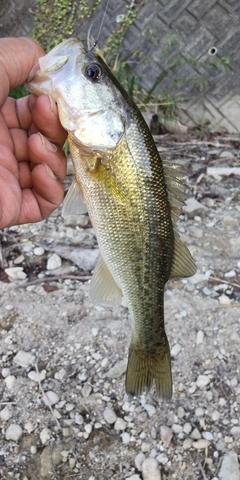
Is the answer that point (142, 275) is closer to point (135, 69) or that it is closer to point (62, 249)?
point (62, 249)

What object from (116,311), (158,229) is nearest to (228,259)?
(116,311)

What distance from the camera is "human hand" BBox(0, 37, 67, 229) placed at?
168cm

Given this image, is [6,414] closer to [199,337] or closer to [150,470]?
[150,470]

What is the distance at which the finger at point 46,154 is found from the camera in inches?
67.9

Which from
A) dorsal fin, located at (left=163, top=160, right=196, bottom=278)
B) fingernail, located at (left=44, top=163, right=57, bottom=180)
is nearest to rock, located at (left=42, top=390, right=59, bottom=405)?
dorsal fin, located at (left=163, top=160, right=196, bottom=278)

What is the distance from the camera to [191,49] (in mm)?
4262

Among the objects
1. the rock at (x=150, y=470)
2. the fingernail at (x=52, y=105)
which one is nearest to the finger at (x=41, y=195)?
the fingernail at (x=52, y=105)

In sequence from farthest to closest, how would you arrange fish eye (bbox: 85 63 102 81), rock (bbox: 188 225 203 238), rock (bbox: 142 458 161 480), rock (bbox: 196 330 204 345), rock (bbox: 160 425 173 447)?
rock (bbox: 188 225 203 238) < rock (bbox: 196 330 204 345) < rock (bbox: 160 425 173 447) < rock (bbox: 142 458 161 480) < fish eye (bbox: 85 63 102 81)

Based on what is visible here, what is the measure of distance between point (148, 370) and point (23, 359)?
81cm

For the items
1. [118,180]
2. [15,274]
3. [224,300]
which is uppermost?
[118,180]

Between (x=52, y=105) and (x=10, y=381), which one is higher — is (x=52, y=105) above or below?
above

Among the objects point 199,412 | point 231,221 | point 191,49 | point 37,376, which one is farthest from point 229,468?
point 191,49

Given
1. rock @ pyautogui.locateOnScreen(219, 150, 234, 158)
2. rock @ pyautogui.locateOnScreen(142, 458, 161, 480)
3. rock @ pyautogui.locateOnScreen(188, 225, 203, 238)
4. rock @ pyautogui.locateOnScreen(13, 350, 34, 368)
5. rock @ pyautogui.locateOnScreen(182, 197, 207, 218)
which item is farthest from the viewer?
rock @ pyautogui.locateOnScreen(219, 150, 234, 158)

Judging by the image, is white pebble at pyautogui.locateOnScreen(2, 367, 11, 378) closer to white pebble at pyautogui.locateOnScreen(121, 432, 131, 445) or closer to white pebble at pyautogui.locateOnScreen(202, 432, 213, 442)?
white pebble at pyautogui.locateOnScreen(121, 432, 131, 445)
